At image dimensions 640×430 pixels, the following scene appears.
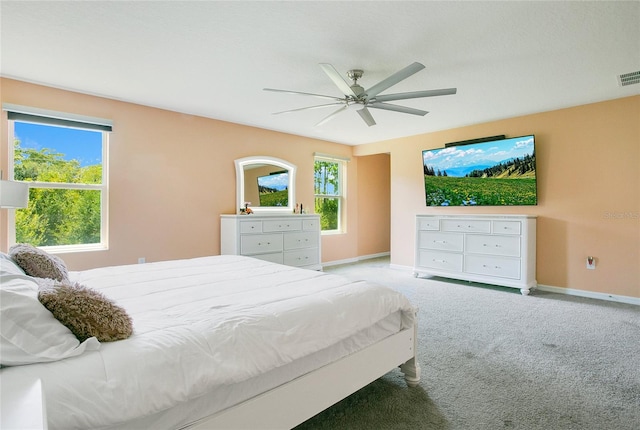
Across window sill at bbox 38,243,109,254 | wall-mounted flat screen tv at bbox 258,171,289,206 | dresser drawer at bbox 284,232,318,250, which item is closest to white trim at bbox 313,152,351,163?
wall-mounted flat screen tv at bbox 258,171,289,206

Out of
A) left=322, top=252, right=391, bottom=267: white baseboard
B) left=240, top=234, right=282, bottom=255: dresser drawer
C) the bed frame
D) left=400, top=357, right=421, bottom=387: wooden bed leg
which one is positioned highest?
left=240, top=234, right=282, bottom=255: dresser drawer

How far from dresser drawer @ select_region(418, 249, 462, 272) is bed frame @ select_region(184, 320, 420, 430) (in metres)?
3.08

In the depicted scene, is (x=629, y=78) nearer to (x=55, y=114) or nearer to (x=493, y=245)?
(x=493, y=245)

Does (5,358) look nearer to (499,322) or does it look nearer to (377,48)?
(377,48)

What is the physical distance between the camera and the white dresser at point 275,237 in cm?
457

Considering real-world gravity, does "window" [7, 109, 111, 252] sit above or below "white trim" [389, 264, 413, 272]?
above

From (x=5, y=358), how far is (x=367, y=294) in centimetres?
153

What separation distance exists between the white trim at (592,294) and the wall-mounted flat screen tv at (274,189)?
4076mm

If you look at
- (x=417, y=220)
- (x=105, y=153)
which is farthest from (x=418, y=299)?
(x=105, y=153)

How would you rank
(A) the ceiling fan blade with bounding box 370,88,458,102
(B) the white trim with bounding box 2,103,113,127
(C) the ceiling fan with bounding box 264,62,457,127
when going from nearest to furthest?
(C) the ceiling fan with bounding box 264,62,457,127, (A) the ceiling fan blade with bounding box 370,88,458,102, (B) the white trim with bounding box 2,103,113,127

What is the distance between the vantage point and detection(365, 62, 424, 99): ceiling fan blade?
2.35m

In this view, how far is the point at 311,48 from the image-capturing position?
266cm

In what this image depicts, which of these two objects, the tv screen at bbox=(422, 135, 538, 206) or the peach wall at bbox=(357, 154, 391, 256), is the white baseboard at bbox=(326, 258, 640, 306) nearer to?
the tv screen at bbox=(422, 135, 538, 206)

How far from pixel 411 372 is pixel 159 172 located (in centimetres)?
379
